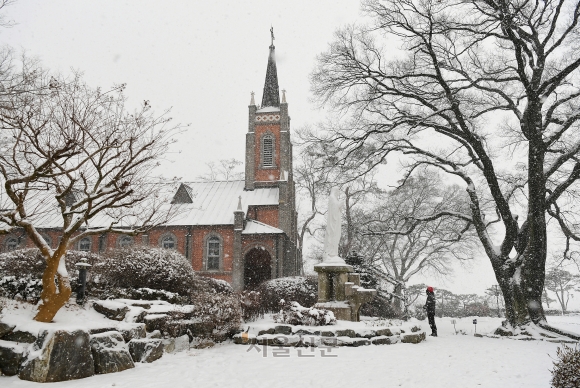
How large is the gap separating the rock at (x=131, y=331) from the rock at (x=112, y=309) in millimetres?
656

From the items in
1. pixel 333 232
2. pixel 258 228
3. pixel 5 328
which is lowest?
pixel 5 328

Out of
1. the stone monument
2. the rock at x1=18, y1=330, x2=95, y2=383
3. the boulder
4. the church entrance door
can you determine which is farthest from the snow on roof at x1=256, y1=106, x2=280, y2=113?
the rock at x1=18, y1=330, x2=95, y2=383

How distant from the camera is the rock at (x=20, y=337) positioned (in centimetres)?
687

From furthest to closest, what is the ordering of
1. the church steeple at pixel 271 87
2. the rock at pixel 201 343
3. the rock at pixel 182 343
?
1. the church steeple at pixel 271 87
2. the rock at pixel 201 343
3. the rock at pixel 182 343

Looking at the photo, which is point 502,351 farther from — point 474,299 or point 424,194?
point 474,299

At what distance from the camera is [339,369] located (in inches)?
284

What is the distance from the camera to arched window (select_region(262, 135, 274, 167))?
33625mm

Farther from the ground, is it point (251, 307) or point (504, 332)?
point (251, 307)

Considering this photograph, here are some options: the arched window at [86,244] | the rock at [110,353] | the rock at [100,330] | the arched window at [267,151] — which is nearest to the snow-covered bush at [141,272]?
the rock at [100,330]

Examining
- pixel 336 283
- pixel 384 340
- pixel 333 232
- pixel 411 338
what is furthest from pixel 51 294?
pixel 411 338

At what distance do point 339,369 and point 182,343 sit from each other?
3.81m

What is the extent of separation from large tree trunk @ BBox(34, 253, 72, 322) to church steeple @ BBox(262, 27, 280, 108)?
29.4m

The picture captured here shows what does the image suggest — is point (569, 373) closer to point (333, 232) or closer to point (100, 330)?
point (100, 330)

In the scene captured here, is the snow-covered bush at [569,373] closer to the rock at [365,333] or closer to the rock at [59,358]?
the rock at [365,333]
